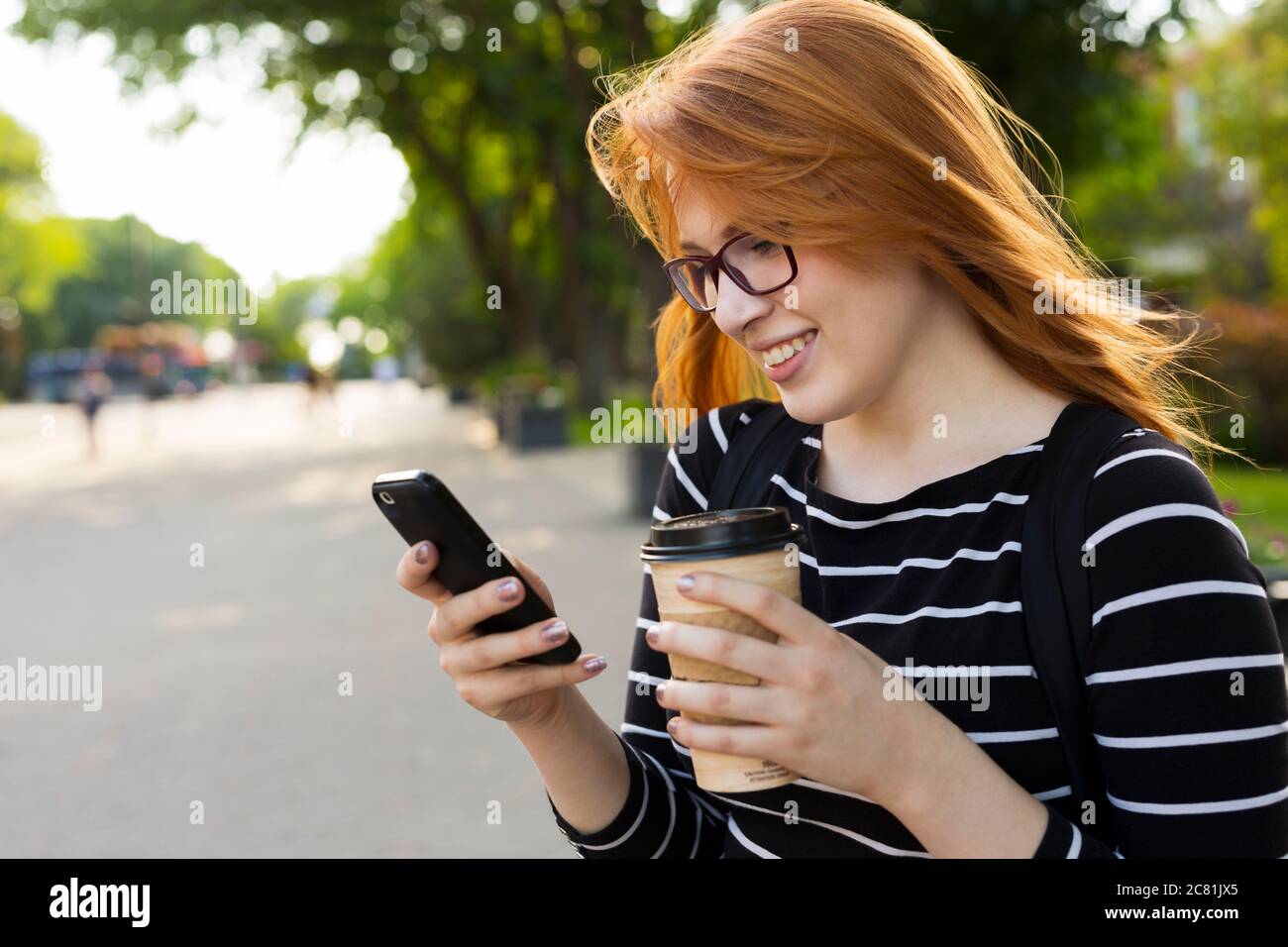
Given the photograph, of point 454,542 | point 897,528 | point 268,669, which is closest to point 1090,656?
point 897,528

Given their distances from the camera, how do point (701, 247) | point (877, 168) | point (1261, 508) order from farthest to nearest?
point (1261, 508) → point (701, 247) → point (877, 168)

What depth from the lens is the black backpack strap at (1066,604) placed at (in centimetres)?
142

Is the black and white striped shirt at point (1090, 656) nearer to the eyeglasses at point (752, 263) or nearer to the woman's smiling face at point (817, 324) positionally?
the woman's smiling face at point (817, 324)

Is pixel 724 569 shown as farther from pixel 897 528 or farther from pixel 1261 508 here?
pixel 1261 508

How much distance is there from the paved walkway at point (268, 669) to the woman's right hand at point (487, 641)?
3.05 metres

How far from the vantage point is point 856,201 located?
152cm

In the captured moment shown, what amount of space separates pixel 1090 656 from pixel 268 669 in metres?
6.38

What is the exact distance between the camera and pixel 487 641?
58.4 inches

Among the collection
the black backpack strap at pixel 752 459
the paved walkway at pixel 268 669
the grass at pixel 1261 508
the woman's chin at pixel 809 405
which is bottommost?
the paved walkway at pixel 268 669

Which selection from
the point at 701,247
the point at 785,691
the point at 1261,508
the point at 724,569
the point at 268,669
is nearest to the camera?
the point at 785,691

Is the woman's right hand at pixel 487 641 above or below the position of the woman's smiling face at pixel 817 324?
below

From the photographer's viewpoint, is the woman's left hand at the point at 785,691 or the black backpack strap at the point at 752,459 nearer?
the woman's left hand at the point at 785,691

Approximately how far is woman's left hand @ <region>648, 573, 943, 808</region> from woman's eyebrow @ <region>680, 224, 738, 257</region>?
54cm

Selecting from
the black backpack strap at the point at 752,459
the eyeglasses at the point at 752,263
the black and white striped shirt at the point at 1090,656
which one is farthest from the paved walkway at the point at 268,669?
the eyeglasses at the point at 752,263
